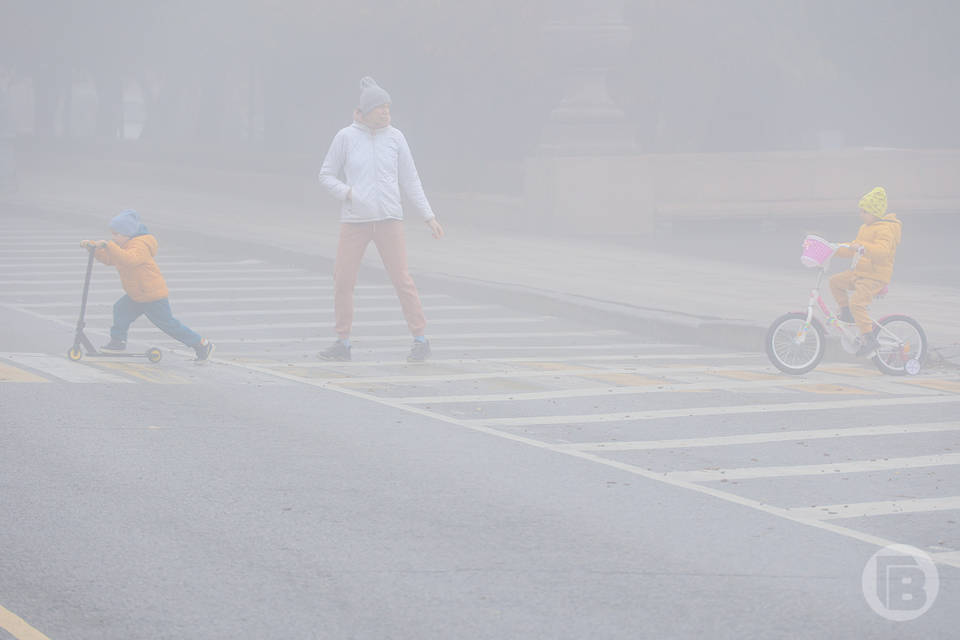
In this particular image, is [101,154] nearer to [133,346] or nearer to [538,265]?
[538,265]

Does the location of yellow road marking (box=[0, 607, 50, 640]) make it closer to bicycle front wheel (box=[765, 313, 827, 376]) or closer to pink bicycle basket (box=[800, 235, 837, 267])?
bicycle front wheel (box=[765, 313, 827, 376])

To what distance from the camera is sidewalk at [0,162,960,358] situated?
14.1 meters

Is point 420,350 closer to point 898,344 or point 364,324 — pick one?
point 364,324

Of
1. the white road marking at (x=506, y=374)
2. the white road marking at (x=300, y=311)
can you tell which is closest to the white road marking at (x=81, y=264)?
the white road marking at (x=300, y=311)

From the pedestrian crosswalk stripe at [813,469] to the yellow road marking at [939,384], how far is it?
2.57m

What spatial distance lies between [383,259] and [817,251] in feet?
10.1

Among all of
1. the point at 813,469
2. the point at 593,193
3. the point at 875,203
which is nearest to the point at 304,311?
the point at 875,203

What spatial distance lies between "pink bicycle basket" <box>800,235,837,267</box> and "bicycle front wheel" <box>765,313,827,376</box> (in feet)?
1.33

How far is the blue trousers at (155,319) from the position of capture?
1126 centimetres

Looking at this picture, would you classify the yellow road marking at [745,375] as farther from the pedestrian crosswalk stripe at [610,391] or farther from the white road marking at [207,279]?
the white road marking at [207,279]

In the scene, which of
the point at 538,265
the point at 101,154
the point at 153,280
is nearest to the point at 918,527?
the point at 153,280

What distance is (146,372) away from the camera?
1088cm

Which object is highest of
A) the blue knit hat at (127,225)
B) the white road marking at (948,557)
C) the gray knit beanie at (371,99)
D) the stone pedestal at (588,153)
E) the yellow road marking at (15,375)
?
the stone pedestal at (588,153)

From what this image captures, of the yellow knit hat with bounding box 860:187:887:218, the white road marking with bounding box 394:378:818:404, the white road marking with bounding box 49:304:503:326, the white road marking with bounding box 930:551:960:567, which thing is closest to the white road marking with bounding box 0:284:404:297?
the white road marking with bounding box 49:304:503:326
